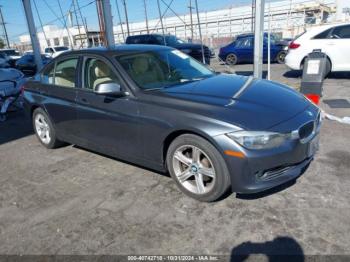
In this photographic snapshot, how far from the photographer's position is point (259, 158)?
291cm

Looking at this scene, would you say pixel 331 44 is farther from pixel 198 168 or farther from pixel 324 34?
pixel 198 168

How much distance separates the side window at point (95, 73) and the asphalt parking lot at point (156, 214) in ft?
3.76

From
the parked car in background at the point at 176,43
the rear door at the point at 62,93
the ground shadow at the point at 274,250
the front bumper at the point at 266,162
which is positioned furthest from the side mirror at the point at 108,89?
the parked car in background at the point at 176,43

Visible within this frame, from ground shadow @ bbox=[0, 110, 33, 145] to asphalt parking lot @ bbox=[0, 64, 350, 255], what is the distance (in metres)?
1.95

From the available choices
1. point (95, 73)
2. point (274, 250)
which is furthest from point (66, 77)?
point (274, 250)

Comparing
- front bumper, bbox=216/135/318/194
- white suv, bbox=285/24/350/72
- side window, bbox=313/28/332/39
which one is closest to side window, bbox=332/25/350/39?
white suv, bbox=285/24/350/72

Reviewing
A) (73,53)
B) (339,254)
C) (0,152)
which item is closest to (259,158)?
(339,254)

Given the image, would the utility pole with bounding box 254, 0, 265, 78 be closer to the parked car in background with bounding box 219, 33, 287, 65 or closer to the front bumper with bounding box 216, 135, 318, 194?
the front bumper with bounding box 216, 135, 318, 194

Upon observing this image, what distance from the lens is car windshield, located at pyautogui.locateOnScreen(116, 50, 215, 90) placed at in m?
3.91

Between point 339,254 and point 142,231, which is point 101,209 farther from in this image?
point 339,254

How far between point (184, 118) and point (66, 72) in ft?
8.05

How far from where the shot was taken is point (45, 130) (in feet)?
17.7

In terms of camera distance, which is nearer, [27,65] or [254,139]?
[254,139]

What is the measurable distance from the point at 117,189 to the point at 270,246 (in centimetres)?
188
